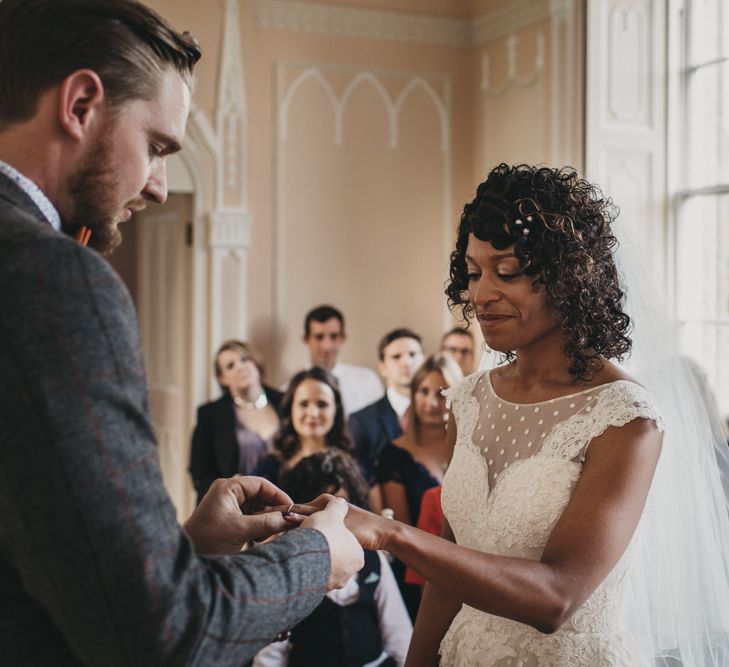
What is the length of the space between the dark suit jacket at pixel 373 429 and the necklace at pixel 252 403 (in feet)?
2.18

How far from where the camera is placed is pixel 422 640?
7.14 feet

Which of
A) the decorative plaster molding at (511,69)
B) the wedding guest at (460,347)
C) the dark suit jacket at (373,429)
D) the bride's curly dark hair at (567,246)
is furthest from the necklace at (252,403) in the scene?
the bride's curly dark hair at (567,246)

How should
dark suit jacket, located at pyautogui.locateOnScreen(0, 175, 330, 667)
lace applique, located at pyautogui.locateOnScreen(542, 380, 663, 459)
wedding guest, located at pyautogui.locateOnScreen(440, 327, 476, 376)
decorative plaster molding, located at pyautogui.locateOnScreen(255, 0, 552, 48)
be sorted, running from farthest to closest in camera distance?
decorative plaster molding, located at pyautogui.locateOnScreen(255, 0, 552, 48), wedding guest, located at pyautogui.locateOnScreen(440, 327, 476, 376), lace applique, located at pyautogui.locateOnScreen(542, 380, 663, 459), dark suit jacket, located at pyautogui.locateOnScreen(0, 175, 330, 667)

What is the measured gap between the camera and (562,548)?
1.77 meters

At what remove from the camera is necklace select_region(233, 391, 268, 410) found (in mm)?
5688

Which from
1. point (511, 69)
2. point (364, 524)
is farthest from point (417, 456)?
point (511, 69)

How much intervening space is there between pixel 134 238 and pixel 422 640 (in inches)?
285

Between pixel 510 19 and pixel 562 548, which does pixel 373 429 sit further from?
pixel 562 548

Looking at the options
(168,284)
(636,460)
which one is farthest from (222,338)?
(636,460)

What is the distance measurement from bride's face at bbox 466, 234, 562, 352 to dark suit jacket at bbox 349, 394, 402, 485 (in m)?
3.03

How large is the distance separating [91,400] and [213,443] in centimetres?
466

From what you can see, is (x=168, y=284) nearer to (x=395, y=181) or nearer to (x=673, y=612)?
(x=395, y=181)

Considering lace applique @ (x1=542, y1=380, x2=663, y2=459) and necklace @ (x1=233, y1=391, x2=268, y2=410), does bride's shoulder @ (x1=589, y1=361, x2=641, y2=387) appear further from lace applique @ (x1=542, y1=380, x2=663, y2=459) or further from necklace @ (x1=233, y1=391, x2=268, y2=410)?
necklace @ (x1=233, y1=391, x2=268, y2=410)

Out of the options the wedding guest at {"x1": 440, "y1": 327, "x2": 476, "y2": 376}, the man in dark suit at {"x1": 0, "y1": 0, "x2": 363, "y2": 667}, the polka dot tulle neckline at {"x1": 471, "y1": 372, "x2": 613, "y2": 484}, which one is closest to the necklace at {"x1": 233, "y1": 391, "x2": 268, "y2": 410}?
the wedding guest at {"x1": 440, "y1": 327, "x2": 476, "y2": 376}
